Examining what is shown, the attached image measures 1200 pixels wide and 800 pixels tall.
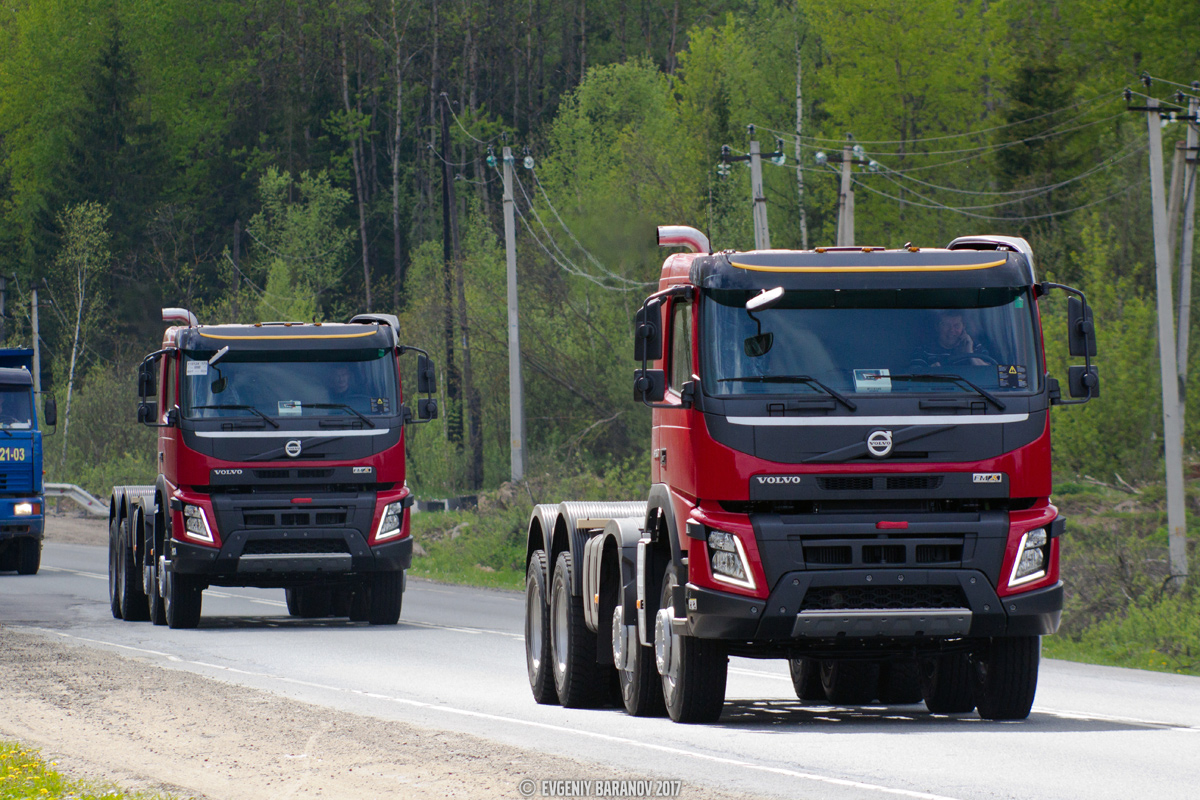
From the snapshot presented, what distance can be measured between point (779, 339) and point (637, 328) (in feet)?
3.31

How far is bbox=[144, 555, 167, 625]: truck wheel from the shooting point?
20.8 meters

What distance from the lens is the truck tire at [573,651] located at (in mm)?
12797

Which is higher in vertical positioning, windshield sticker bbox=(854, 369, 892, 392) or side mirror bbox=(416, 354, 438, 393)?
side mirror bbox=(416, 354, 438, 393)

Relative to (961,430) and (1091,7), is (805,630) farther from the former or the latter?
(1091,7)

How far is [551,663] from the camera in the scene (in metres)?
13.4

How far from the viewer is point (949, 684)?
12.1 m

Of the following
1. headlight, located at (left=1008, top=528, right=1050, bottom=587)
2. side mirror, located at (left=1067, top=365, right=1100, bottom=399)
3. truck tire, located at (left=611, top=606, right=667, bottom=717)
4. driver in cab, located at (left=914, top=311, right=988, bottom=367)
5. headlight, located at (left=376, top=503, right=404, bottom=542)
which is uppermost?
driver in cab, located at (left=914, top=311, right=988, bottom=367)

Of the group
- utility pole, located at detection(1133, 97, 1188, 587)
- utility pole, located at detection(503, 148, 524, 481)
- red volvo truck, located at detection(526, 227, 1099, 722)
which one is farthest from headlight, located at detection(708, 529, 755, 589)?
utility pole, located at detection(503, 148, 524, 481)

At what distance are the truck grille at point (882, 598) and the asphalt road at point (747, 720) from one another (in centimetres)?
80

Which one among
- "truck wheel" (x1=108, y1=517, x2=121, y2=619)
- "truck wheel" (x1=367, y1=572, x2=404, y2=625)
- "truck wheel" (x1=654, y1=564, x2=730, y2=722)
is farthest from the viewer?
"truck wheel" (x1=108, y1=517, x2=121, y2=619)

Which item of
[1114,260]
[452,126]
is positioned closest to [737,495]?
[1114,260]

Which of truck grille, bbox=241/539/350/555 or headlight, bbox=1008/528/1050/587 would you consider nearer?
headlight, bbox=1008/528/1050/587

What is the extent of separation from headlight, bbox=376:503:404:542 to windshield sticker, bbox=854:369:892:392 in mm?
9989

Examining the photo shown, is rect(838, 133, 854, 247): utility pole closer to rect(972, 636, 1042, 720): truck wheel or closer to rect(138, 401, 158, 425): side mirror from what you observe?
rect(138, 401, 158, 425): side mirror
